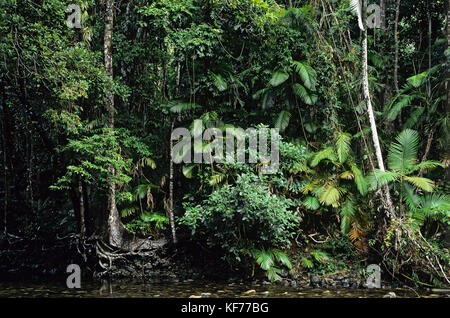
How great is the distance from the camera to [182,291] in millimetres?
6898

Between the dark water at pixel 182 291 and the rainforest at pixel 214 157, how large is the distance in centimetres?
9

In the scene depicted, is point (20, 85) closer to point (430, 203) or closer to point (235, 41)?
point (235, 41)

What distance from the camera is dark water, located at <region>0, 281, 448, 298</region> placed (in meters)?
6.53

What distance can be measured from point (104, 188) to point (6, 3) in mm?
4103

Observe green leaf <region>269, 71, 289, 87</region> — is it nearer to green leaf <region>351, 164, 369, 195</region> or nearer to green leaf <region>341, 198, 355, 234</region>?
green leaf <region>351, 164, 369, 195</region>

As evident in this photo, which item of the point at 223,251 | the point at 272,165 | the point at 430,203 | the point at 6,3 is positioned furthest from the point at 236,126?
the point at 6,3

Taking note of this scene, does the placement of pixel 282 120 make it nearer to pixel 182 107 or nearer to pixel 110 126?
pixel 182 107

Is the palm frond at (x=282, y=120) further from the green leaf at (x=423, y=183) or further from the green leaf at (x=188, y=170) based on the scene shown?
the green leaf at (x=423, y=183)

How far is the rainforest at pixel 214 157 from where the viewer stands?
7.32m

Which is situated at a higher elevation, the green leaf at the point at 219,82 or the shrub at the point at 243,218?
the green leaf at the point at 219,82

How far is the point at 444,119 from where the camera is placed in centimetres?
866

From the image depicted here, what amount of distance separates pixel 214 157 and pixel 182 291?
2.87m

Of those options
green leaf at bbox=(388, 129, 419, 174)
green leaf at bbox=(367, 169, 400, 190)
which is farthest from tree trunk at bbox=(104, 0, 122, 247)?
green leaf at bbox=(388, 129, 419, 174)

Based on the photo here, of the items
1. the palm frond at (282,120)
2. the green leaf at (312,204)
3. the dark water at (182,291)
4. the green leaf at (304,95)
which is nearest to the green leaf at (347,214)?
the green leaf at (312,204)
